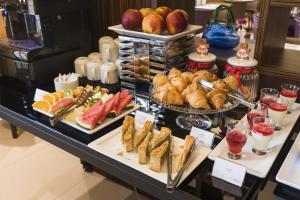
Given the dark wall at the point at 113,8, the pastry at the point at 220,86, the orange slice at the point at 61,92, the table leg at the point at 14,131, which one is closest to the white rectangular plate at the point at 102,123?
the orange slice at the point at 61,92

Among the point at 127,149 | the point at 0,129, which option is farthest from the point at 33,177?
the point at 127,149

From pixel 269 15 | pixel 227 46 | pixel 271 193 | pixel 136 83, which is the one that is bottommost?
pixel 271 193

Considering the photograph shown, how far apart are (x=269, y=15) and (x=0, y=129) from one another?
80.0 inches

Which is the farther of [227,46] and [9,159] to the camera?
[9,159]

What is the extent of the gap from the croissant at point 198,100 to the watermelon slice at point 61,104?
454 mm

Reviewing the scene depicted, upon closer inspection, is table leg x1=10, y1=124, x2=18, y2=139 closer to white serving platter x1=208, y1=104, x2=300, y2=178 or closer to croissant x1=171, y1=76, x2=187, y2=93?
croissant x1=171, y1=76, x2=187, y2=93

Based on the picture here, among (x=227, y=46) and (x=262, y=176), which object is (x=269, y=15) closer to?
(x=227, y=46)

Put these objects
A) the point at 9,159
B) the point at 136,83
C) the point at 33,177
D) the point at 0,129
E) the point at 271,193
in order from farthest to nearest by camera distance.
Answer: the point at 0,129, the point at 9,159, the point at 33,177, the point at 136,83, the point at 271,193

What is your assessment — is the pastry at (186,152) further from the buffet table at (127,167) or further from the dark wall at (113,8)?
the dark wall at (113,8)

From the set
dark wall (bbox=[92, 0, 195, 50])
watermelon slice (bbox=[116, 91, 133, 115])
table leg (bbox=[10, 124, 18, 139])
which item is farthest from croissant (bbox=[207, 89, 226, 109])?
table leg (bbox=[10, 124, 18, 139])

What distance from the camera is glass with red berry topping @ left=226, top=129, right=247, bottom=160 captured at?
84cm

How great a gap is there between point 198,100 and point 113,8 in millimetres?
929

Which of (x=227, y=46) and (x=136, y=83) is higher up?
(x=227, y=46)

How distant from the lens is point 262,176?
31.4 inches
